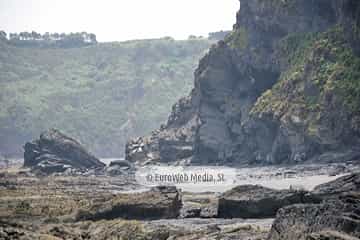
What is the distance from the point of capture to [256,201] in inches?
2190

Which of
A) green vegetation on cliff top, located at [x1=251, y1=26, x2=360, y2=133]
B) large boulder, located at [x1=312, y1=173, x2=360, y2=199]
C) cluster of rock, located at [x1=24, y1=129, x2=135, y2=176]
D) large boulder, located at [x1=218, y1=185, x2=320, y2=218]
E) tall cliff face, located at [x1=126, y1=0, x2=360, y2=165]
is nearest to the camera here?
large boulder, located at [x1=312, y1=173, x2=360, y2=199]

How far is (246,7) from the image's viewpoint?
189375mm

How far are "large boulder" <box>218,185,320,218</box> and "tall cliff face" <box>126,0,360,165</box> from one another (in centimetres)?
6818

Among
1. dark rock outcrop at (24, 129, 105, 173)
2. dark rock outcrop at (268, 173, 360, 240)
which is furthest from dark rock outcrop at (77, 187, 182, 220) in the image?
dark rock outcrop at (24, 129, 105, 173)

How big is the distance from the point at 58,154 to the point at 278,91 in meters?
51.5

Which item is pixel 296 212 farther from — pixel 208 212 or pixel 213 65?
pixel 213 65

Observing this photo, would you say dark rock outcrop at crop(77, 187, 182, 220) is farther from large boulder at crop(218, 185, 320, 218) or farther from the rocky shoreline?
large boulder at crop(218, 185, 320, 218)

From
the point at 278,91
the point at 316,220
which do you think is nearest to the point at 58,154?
the point at 278,91

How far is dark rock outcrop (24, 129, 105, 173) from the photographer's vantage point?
174 m

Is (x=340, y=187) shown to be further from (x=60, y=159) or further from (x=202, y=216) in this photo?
(x=60, y=159)

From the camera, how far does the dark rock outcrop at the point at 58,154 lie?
17450cm

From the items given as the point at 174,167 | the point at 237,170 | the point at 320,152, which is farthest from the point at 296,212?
the point at 174,167

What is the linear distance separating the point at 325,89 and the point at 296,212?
364 ft

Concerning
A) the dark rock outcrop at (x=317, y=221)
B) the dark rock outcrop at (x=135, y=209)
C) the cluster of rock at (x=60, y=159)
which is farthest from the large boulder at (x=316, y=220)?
the cluster of rock at (x=60, y=159)
